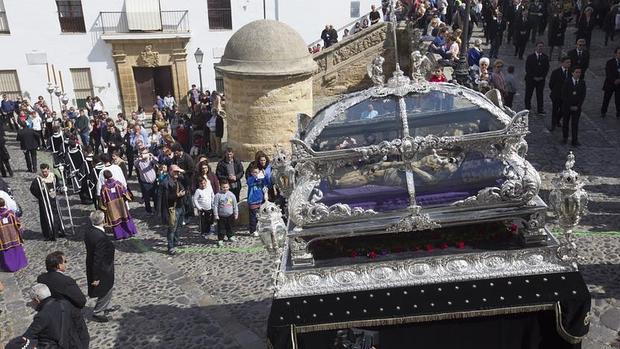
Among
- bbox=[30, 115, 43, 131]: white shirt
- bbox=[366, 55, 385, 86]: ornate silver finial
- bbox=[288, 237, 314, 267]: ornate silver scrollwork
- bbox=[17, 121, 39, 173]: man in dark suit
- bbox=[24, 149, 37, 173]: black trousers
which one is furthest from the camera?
bbox=[30, 115, 43, 131]: white shirt

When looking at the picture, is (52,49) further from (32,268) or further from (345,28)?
(32,268)

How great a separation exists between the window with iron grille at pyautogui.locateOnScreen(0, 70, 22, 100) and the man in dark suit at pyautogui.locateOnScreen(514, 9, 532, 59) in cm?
2091

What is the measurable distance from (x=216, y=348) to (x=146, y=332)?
1126 mm

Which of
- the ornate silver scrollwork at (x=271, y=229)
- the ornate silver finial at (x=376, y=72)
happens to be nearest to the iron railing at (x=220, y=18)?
the ornate silver finial at (x=376, y=72)

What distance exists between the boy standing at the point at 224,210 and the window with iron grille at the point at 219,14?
18275 millimetres

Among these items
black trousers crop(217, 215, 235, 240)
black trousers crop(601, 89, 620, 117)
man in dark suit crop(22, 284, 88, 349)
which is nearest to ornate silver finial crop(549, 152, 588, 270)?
man in dark suit crop(22, 284, 88, 349)

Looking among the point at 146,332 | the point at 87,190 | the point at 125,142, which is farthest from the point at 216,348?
the point at 125,142

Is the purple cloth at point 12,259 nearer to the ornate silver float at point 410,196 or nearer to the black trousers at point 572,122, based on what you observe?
the ornate silver float at point 410,196

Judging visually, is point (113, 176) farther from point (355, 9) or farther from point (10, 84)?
point (355, 9)

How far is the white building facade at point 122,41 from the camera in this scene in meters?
26.1

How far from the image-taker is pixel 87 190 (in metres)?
13.7

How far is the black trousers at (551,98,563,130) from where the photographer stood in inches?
557

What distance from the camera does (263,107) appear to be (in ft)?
49.7

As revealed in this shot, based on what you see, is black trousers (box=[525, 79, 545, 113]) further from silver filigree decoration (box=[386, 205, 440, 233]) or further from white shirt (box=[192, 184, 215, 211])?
silver filigree decoration (box=[386, 205, 440, 233])
